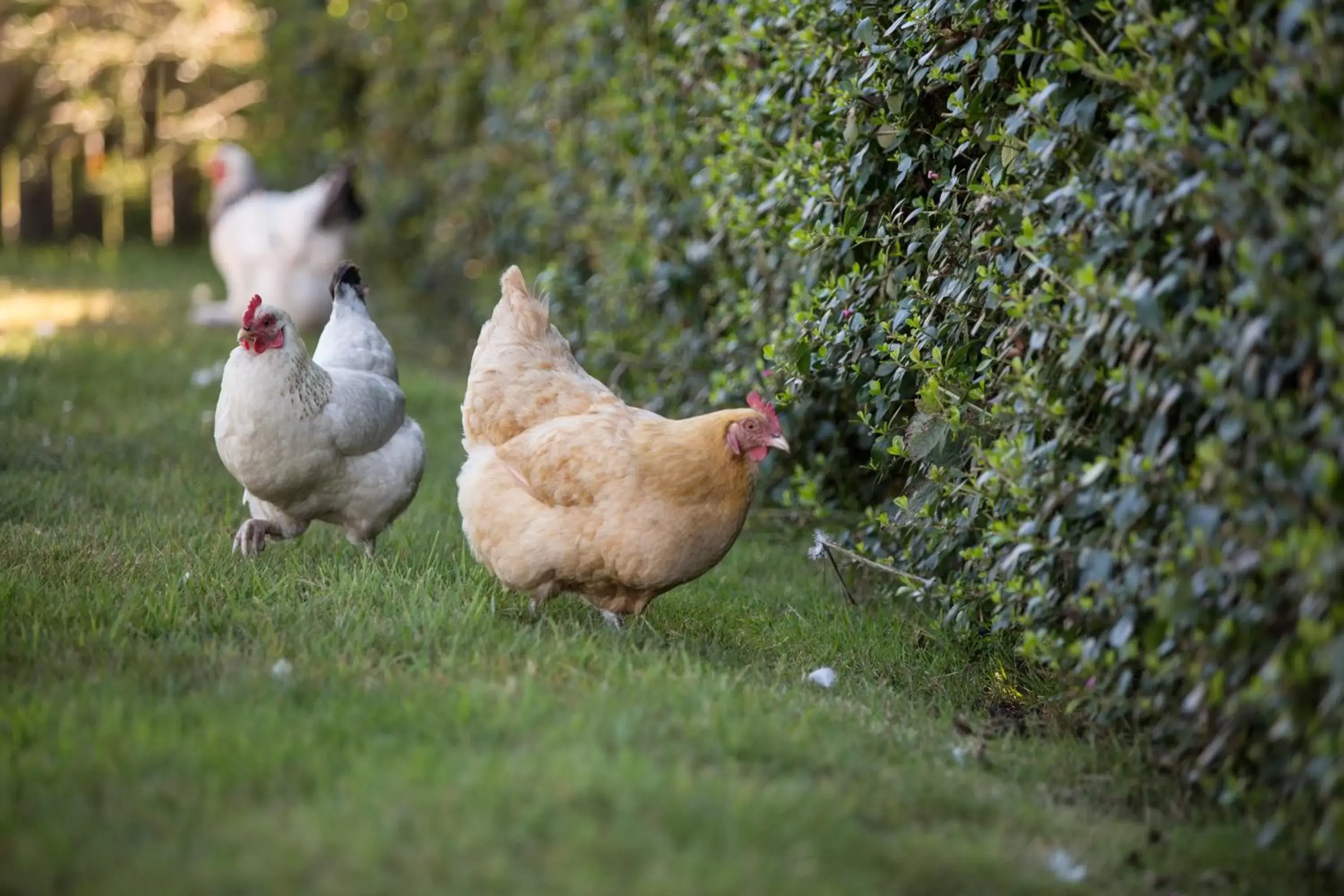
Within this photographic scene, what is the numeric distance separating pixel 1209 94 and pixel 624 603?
241 cm

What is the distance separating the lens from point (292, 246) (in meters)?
10.4

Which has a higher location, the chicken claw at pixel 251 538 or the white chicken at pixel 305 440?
the white chicken at pixel 305 440

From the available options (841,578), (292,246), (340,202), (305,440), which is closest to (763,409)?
(841,578)

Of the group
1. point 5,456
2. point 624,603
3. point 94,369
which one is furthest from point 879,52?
point 94,369

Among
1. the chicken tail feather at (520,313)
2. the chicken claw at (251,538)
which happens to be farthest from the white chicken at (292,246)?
the chicken tail feather at (520,313)

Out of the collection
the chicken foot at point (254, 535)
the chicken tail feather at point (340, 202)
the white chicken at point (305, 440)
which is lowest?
the chicken tail feather at point (340, 202)

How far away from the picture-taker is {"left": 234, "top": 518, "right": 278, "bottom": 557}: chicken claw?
507 cm

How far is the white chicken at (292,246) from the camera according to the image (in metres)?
10.3

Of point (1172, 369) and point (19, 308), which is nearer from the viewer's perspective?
point (1172, 369)

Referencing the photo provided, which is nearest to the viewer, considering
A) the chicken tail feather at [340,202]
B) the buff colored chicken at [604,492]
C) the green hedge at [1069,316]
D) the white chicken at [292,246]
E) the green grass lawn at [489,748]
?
the green grass lawn at [489,748]

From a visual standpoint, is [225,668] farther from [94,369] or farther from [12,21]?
[12,21]

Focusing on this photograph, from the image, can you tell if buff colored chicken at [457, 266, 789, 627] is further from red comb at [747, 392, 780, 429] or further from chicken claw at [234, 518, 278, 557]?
chicken claw at [234, 518, 278, 557]

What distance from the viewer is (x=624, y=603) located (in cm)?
460

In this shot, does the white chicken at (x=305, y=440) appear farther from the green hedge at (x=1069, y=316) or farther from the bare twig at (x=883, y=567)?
the bare twig at (x=883, y=567)
